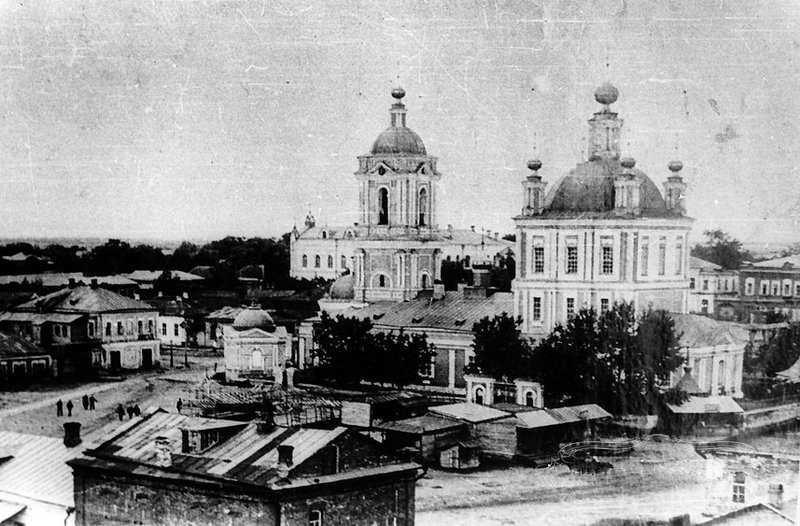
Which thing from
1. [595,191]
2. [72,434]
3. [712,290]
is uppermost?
[595,191]

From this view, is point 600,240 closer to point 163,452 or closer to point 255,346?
point 255,346

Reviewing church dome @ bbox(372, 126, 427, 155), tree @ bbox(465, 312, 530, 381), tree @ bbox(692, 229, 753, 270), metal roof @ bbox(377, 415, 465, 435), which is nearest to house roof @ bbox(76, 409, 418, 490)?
metal roof @ bbox(377, 415, 465, 435)

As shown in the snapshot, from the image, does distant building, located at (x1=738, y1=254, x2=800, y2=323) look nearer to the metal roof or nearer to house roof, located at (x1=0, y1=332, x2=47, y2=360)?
the metal roof

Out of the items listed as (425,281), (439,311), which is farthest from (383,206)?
(439,311)

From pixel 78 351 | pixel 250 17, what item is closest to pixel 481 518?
pixel 78 351

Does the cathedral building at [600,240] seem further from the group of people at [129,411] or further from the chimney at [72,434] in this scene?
the chimney at [72,434]

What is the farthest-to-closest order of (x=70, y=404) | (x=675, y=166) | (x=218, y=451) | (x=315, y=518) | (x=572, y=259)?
1. (x=572, y=259)
2. (x=675, y=166)
3. (x=70, y=404)
4. (x=218, y=451)
5. (x=315, y=518)

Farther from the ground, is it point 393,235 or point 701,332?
point 393,235
